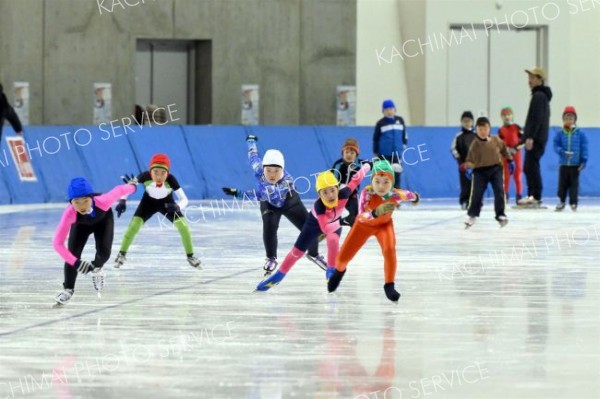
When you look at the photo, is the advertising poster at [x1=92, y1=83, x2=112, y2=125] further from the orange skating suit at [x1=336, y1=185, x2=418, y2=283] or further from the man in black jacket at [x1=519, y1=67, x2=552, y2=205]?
the orange skating suit at [x1=336, y1=185, x2=418, y2=283]

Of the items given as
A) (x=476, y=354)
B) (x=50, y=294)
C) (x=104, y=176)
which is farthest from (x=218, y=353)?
(x=104, y=176)

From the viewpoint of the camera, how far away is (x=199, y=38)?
1283 inches

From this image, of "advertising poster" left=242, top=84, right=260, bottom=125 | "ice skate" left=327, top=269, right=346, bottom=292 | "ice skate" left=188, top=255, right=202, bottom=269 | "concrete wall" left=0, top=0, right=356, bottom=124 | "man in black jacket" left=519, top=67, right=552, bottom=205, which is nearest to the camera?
"ice skate" left=327, top=269, right=346, bottom=292

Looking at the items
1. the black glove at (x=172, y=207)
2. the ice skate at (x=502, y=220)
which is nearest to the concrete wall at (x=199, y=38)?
the ice skate at (x=502, y=220)

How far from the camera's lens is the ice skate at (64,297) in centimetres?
1110

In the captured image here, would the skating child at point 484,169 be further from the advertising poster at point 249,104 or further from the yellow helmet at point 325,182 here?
the advertising poster at point 249,104

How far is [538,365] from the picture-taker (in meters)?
8.12

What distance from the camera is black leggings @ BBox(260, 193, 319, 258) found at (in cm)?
1363

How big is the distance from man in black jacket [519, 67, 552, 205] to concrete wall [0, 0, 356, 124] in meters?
9.71

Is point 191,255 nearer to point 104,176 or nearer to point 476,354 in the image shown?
point 476,354

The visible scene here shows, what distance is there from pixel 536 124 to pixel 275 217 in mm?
11306

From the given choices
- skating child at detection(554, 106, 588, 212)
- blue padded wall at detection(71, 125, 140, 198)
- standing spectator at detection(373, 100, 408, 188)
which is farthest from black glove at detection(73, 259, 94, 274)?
skating child at detection(554, 106, 588, 212)

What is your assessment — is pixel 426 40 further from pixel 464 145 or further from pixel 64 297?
pixel 64 297

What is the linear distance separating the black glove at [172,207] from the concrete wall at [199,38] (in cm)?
1693
